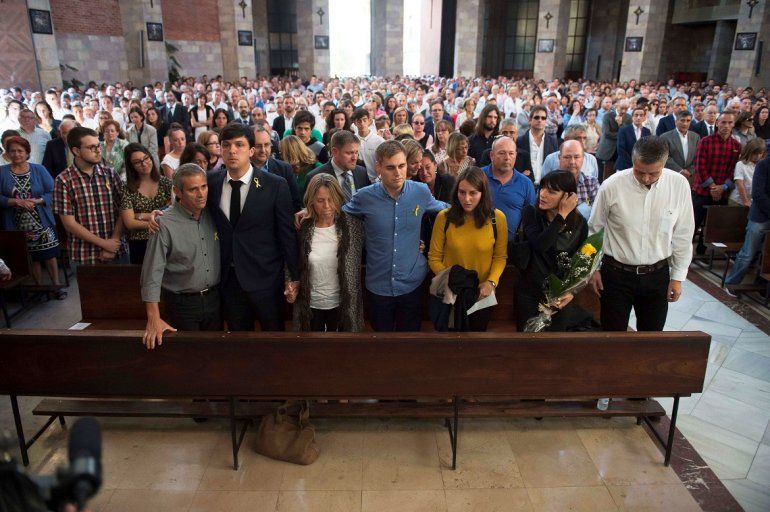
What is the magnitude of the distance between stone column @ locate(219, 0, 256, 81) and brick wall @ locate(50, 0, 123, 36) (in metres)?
4.26

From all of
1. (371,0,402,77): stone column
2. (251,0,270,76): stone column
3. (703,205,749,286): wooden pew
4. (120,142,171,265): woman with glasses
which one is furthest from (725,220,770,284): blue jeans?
(251,0,270,76): stone column

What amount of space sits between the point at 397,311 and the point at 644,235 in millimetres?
1669

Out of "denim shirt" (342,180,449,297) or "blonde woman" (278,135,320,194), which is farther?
"blonde woman" (278,135,320,194)

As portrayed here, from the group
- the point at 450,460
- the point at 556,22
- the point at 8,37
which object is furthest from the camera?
the point at 556,22

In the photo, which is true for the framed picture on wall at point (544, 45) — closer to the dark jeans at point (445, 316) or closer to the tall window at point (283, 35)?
the tall window at point (283, 35)

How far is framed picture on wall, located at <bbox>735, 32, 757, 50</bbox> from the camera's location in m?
17.8

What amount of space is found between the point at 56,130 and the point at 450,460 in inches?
339

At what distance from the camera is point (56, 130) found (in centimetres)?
882

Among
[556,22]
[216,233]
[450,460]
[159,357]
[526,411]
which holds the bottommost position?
[450,460]

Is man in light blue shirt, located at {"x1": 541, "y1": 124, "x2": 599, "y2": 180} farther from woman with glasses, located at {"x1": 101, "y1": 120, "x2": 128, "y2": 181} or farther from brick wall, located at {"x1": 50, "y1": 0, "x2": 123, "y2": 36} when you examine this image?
brick wall, located at {"x1": 50, "y1": 0, "x2": 123, "y2": 36}

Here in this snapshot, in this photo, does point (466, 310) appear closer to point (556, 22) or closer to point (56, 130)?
point (56, 130)

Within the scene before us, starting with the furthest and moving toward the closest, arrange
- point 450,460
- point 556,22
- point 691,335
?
1. point 556,22
2. point 450,460
3. point 691,335

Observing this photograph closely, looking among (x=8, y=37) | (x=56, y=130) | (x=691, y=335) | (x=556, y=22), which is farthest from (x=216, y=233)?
(x=556, y=22)

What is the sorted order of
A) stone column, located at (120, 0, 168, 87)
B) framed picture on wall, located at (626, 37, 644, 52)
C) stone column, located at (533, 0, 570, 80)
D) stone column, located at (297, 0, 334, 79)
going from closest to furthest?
stone column, located at (120, 0, 168, 87) < framed picture on wall, located at (626, 37, 644, 52) < stone column, located at (533, 0, 570, 80) < stone column, located at (297, 0, 334, 79)
